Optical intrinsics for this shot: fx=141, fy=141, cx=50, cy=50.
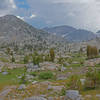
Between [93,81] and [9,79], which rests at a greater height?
[93,81]

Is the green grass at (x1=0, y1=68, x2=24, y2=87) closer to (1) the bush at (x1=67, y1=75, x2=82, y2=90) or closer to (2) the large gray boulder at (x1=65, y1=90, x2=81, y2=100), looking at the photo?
(1) the bush at (x1=67, y1=75, x2=82, y2=90)

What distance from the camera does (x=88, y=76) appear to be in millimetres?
19000

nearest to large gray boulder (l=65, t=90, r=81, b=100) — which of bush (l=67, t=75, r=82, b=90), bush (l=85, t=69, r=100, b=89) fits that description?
bush (l=67, t=75, r=82, b=90)

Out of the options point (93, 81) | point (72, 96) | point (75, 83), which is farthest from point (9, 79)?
point (93, 81)

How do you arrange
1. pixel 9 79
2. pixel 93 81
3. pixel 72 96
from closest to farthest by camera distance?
pixel 72 96 < pixel 93 81 < pixel 9 79

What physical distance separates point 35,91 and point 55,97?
164 inches

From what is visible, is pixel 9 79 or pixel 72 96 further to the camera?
pixel 9 79

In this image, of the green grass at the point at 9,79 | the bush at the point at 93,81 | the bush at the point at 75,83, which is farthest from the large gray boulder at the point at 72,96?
the green grass at the point at 9,79

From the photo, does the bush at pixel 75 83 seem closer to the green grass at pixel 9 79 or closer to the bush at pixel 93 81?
the bush at pixel 93 81

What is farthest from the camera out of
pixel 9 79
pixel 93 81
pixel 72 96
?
pixel 9 79

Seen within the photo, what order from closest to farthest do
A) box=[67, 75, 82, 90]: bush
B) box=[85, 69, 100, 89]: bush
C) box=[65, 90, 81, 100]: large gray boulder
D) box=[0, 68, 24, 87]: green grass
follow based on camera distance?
box=[65, 90, 81, 100]: large gray boulder
box=[67, 75, 82, 90]: bush
box=[85, 69, 100, 89]: bush
box=[0, 68, 24, 87]: green grass

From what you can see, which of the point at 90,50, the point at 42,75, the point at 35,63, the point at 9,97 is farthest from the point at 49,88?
the point at 90,50

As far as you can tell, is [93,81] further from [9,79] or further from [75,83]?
[9,79]

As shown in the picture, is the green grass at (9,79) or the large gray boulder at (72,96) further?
the green grass at (9,79)
